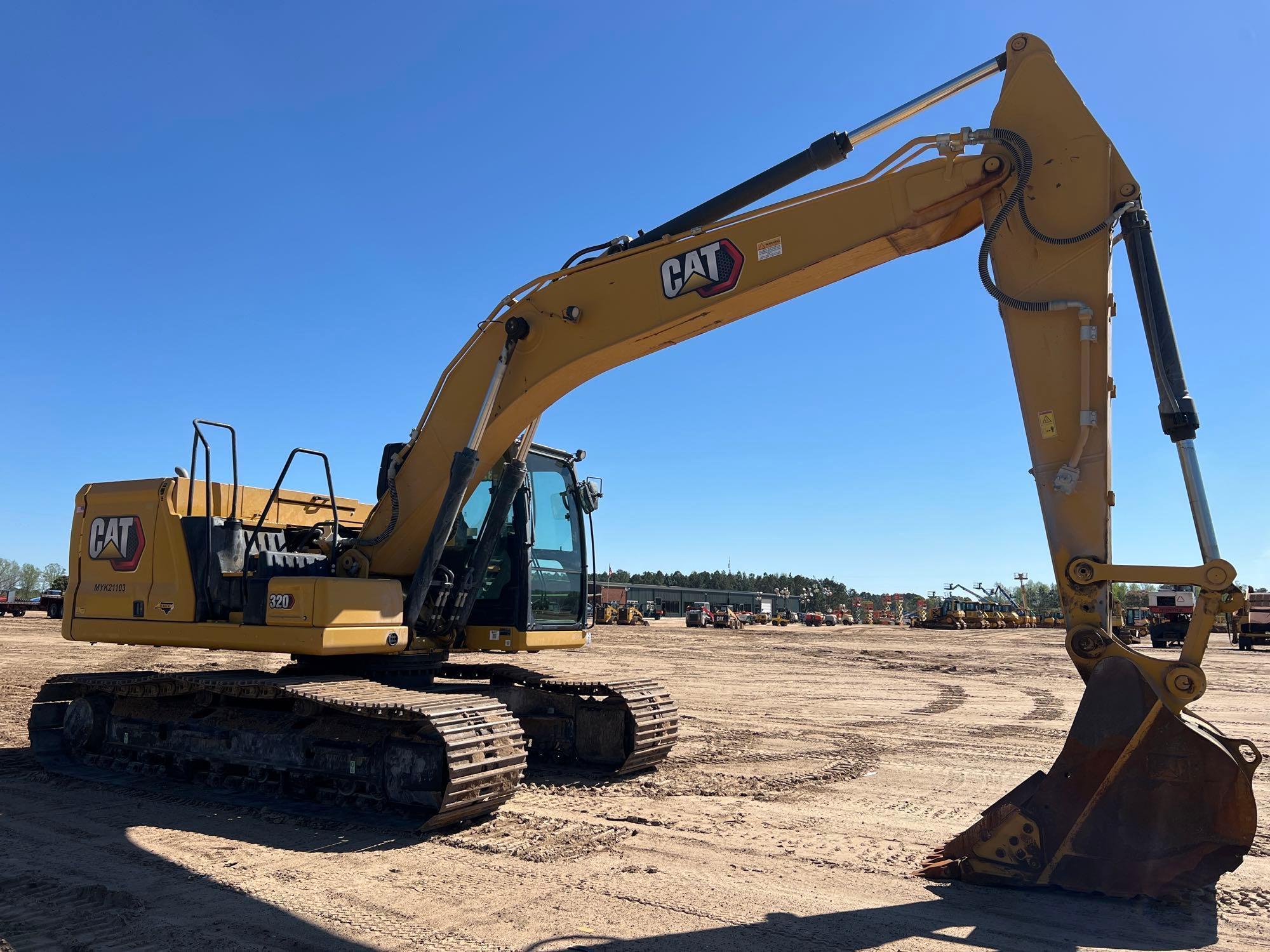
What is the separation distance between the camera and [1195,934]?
4.28 meters

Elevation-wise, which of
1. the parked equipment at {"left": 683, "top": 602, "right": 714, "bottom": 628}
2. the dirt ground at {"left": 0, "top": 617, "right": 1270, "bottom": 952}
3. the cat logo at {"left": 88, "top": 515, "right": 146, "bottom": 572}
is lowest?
the dirt ground at {"left": 0, "top": 617, "right": 1270, "bottom": 952}

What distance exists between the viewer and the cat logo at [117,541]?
805cm

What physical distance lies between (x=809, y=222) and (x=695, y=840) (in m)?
4.24

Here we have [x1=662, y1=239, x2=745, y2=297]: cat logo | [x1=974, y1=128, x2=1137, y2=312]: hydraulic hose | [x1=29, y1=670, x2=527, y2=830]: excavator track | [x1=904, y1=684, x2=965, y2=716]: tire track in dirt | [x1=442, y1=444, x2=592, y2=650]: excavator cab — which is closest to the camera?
[x1=974, y1=128, x2=1137, y2=312]: hydraulic hose

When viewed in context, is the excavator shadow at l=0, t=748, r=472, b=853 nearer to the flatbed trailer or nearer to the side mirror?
the side mirror

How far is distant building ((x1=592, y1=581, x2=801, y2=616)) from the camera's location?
275ft

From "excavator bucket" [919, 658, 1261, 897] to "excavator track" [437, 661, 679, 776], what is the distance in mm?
3730

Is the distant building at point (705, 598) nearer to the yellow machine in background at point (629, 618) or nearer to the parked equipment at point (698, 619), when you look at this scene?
the parked equipment at point (698, 619)

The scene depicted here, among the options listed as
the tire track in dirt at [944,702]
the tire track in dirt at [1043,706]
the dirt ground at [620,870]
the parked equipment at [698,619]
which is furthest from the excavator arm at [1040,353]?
the parked equipment at [698,619]

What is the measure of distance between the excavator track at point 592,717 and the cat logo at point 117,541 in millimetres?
3389

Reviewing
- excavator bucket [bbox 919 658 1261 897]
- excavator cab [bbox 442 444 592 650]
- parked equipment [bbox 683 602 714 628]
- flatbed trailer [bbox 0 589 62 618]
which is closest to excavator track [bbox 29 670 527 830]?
excavator cab [bbox 442 444 592 650]

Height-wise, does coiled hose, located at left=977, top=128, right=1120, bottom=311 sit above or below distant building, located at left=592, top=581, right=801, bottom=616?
above

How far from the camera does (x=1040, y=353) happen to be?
538 centimetres

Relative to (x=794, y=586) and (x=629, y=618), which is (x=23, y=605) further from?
(x=794, y=586)
